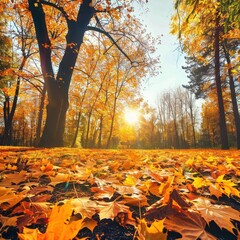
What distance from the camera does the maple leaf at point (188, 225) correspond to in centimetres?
72

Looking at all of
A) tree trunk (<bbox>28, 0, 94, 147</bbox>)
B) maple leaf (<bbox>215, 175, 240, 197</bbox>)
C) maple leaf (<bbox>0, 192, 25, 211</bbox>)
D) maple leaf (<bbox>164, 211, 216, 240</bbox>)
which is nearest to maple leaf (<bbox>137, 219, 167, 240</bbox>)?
maple leaf (<bbox>164, 211, 216, 240</bbox>)

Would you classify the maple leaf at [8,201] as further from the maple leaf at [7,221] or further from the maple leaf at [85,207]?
the maple leaf at [85,207]

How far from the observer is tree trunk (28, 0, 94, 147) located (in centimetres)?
646

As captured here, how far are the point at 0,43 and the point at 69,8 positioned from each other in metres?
9.04

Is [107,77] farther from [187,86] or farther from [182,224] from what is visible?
[182,224]

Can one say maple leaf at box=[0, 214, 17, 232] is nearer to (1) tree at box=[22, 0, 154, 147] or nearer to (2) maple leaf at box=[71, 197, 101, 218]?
(2) maple leaf at box=[71, 197, 101, 218]

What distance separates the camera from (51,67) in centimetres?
688

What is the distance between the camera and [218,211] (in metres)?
0.93

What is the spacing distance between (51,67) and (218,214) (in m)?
7.04

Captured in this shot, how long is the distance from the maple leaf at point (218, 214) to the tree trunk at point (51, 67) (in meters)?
6.22

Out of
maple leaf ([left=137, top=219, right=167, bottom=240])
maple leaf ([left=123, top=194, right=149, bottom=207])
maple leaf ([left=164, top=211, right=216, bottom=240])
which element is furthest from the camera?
maple leaf ([left=123, top=194, right=149, bottom=207])

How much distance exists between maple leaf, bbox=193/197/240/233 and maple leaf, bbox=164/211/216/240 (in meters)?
0.08

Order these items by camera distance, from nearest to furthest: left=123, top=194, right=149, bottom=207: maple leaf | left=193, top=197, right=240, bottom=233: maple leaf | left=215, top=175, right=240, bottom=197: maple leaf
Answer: left=193, top=197, right=240, bottom=233: maple leaf
left=123, top=194, right=149, bottom=207: maple leaf
left=215, top=175, right=240, bottom=197: maple leaf

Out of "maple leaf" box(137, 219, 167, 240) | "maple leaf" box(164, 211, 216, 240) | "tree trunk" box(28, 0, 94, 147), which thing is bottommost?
"maple leaf" box(164, 211, 216, 240)
